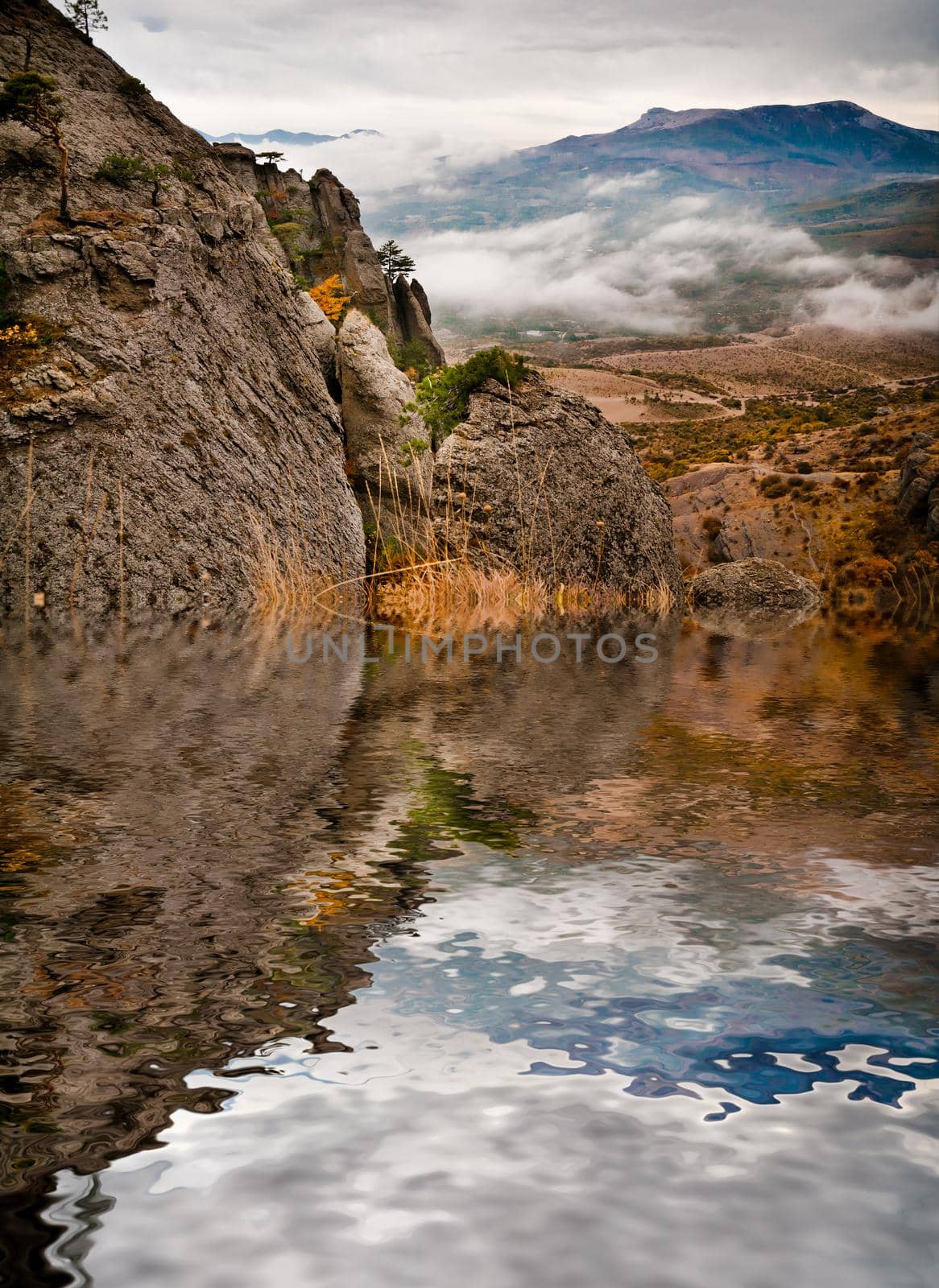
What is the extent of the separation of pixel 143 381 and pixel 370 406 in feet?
16.1

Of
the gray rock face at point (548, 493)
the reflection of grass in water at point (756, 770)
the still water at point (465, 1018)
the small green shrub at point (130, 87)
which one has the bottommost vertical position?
the reflection of grass in water at point (756, 770)

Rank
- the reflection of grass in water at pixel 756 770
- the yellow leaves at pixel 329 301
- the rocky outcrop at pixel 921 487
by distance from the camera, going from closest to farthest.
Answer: the reflection of grass in water at pixel 756 770 < the yellow leaves at pixel 329 301 < the rocky outcrop at pixel 921 487

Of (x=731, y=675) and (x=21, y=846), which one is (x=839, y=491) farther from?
(x=21, y=846)

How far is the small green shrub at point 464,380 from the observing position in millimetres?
13758

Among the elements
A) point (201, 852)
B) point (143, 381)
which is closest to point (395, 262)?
point (143, 381)

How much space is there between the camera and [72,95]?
607 inches

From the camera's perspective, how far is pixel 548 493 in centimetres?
1306

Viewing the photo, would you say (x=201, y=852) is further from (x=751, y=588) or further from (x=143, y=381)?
(x=751, y=588)

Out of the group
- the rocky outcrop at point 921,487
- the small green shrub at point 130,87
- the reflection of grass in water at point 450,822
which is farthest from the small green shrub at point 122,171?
the rocky outcrop at point 921,487

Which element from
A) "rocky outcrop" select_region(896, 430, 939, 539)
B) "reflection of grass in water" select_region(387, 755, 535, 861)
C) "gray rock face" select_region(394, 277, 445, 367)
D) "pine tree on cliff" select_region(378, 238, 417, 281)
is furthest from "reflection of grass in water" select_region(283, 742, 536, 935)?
"pine tree on cliff" select_region(378, 238, 417, 281)

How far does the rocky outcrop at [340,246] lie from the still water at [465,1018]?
5134cm

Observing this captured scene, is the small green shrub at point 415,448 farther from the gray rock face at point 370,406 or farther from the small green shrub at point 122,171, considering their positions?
the small green shrub at point 122,171

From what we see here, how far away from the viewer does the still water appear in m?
1.19

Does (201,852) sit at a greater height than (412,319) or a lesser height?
lesser
